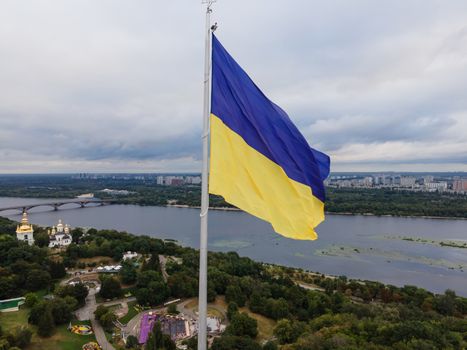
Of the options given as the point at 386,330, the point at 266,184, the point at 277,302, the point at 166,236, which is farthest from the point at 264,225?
the point at 266,184

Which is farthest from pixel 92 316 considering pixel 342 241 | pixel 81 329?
pixel 342 241

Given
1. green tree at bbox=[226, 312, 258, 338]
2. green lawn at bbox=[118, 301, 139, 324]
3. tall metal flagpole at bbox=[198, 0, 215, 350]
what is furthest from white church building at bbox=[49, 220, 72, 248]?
tall metal flagpole at bbox=[198, 0, 215, 350]

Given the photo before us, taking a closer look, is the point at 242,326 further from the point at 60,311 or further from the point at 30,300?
the point at 30,300

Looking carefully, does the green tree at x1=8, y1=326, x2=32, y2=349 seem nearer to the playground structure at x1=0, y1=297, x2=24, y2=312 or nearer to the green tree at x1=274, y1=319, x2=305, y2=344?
the playground structure at x1=0, y1=297, x2=24, y2=312

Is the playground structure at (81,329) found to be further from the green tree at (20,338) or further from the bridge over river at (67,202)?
the bridge over river at (67,202)

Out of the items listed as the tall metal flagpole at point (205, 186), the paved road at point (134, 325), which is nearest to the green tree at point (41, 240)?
the paved road at point (134, 325)

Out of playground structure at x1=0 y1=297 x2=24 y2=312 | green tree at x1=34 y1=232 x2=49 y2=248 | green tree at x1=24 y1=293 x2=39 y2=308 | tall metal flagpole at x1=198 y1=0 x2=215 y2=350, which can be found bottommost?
playground structure at x1=0 y1=297 x2=24 y2=312
